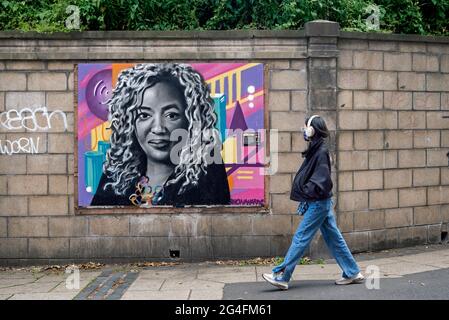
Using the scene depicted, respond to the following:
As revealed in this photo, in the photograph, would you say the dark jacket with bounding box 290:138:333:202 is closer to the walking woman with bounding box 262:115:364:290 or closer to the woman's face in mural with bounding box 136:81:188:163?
the walking woman with bounding box 262:115:364:290

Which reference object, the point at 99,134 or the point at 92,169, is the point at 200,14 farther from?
the point at 92,169

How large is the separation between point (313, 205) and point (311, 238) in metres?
0.37

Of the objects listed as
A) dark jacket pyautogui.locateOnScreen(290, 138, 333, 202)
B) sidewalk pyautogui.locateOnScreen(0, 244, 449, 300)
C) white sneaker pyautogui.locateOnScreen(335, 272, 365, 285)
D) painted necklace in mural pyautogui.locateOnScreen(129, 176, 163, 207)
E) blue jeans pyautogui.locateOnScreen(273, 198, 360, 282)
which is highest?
dark jacket pyautogui.locateOnScreen(290, 138, 333, 202)

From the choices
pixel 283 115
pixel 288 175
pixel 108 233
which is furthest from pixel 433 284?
pixel 108 233

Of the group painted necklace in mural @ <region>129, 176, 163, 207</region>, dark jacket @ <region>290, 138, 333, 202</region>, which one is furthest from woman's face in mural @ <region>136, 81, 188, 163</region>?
dark jacket @ <region>290, 138, 333, 202</region>

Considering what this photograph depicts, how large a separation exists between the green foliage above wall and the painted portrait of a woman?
120cm

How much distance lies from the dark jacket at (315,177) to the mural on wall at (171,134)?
5.54 ft

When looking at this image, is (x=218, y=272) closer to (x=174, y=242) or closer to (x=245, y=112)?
(x=174, y=242)

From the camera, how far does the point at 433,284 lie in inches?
270

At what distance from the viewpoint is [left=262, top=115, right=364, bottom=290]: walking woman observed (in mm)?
6656

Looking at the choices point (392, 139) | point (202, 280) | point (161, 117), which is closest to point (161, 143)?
point (161, 117)

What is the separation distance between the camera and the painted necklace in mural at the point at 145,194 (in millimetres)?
8430

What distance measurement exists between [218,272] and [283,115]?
2328 millimetres

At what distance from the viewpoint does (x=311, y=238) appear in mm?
6758
